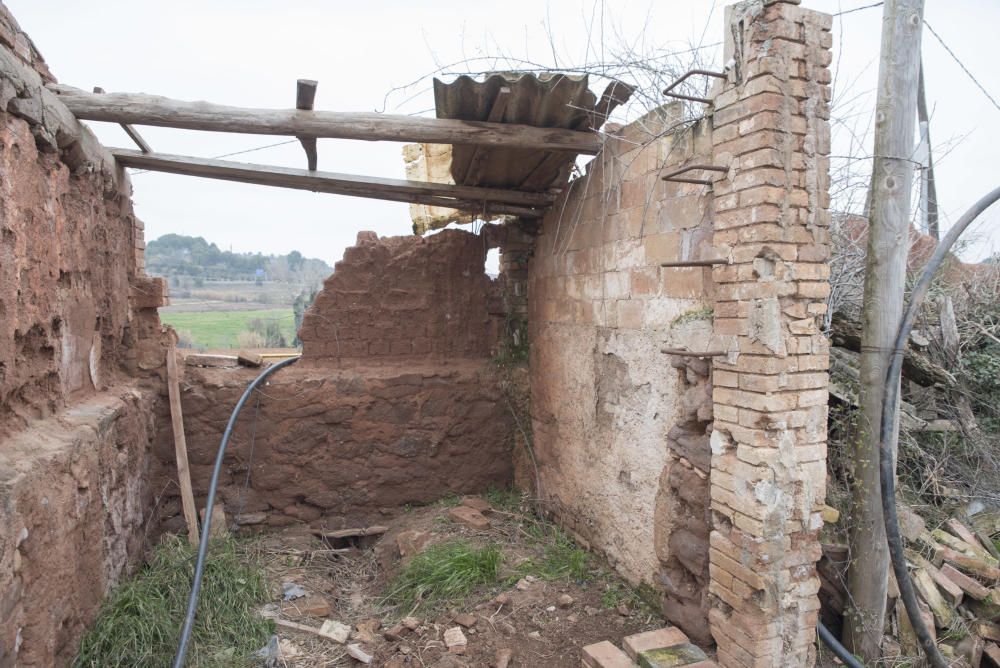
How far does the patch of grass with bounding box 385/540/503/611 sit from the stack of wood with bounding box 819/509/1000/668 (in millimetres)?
2074

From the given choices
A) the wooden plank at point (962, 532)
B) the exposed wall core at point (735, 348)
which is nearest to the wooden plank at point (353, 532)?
the exposed wall core at point (735, 348)

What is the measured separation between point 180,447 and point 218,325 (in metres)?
11.7

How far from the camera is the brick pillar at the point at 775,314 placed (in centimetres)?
280

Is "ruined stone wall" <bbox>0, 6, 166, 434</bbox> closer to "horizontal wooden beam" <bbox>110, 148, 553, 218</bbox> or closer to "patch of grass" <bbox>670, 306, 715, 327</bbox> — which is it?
"horizontal wooden beam" <bbox>110, 148, 553, 218</bbox>

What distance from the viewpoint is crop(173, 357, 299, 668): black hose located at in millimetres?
3336

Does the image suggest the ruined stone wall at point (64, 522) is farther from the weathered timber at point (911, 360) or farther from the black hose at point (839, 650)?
the weathered timber at point (911, 360)

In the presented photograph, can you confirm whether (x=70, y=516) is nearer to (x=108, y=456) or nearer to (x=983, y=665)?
(x=108, y=456)

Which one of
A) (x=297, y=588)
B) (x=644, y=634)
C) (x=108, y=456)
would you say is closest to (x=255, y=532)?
(x=297, y=588)

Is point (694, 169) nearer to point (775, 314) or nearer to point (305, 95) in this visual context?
point (775, 314)

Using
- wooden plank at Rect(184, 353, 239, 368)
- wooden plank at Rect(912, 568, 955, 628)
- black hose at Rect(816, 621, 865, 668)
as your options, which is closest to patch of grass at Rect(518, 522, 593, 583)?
black hose at Rect(816, 621, 865, 668)

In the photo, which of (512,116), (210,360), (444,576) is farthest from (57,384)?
(512,116)

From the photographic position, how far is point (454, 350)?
225 inches

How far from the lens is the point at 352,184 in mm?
4703

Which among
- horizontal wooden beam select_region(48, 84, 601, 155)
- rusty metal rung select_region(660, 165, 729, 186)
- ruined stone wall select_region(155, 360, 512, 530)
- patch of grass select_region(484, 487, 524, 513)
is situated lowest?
patch of grass select_region(484, 487, 524, 513)
